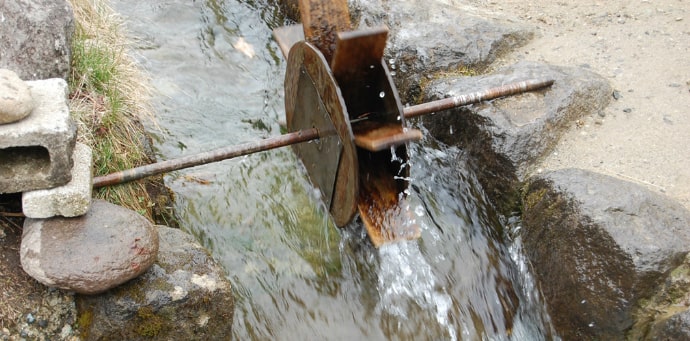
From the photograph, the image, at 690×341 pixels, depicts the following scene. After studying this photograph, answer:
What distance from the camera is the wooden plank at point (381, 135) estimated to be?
367cm

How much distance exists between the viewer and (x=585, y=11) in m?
6.41

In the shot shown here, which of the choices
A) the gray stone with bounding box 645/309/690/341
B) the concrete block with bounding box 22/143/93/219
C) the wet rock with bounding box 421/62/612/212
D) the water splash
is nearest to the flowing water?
the water splash

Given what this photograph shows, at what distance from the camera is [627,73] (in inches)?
217

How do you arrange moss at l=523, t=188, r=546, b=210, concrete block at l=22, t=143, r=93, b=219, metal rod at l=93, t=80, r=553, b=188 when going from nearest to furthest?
concrete block at l=22, t=143, r=93, b=219, metal rod at l=93, t=80, r=553, b=188, moss at l=523, t=188, r=546, b=210

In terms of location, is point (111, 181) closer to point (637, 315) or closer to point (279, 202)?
point (279, 202)

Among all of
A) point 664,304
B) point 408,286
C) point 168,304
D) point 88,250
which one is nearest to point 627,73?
point 664,304

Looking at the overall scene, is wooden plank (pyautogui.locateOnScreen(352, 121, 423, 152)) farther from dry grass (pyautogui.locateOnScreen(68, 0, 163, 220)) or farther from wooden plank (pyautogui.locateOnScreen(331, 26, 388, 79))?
dry grass (pyautogui.locateOnScreen(68, 0, 163, 220))

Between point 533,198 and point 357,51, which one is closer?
point 357,51

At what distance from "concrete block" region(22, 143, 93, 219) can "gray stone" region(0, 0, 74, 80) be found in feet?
3.27

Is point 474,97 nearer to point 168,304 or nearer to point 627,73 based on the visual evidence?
point 627,73

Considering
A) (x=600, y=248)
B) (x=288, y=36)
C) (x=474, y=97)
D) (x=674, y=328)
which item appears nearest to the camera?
(x=674, y=328)

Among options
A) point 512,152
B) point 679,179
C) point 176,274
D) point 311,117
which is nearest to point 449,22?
point 512,152

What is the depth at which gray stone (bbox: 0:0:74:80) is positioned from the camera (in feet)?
13.4

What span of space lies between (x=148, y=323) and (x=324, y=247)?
1.59 m
